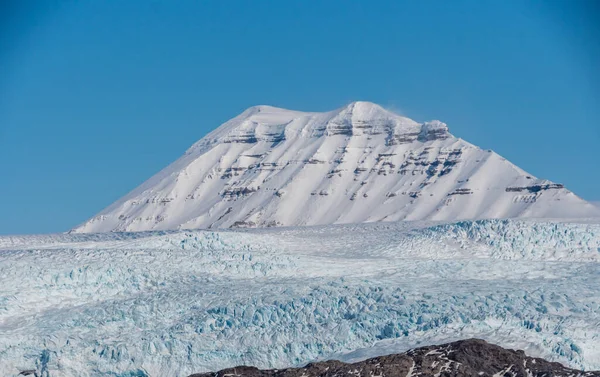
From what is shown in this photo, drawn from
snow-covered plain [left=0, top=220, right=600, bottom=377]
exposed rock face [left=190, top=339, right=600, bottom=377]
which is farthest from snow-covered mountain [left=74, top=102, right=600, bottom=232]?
exposed rock face [left=190, top=339, right=600, bottom=377]

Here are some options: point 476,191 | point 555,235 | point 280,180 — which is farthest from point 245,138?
point 555,235

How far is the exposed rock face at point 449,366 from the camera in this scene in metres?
23.8

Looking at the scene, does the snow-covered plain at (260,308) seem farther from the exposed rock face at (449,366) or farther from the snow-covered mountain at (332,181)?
the snow-covered mountain at (332,181)

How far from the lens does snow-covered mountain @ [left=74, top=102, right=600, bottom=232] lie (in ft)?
408

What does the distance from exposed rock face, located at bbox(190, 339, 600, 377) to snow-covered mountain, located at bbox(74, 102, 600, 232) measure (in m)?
Answer: 93.3

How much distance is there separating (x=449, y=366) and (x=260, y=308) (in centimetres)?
1082

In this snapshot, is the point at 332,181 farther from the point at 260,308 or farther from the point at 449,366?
the point at 449,366

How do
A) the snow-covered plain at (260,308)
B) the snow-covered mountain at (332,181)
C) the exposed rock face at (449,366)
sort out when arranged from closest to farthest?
the exposed rock face at (449,366), the snow-covered plain at (260,308), the snow-covered mountain at (332,181)

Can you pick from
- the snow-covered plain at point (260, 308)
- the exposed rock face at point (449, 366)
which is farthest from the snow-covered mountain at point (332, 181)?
the exposed rock face at point (449, 366)

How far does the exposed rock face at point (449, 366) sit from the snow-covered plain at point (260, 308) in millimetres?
3154

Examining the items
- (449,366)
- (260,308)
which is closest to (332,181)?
(260,308)

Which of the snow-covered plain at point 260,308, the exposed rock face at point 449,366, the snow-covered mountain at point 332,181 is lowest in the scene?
the exposed rock face at point 449,366

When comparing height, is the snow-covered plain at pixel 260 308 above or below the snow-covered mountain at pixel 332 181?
below

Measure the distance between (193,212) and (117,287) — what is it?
9933cm
